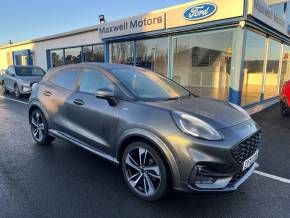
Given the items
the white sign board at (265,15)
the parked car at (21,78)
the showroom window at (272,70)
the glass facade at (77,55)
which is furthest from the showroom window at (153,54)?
the parked car at (21,78)

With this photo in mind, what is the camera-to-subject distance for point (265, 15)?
26.9 feet

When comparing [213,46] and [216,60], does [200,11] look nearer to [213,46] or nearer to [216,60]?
[213,46]

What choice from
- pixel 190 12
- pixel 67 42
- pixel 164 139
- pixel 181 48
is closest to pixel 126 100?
pixel 164 139

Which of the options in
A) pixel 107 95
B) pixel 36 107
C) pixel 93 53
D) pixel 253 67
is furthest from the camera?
pixel 93 53

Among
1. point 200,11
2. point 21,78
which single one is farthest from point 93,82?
point 21,78

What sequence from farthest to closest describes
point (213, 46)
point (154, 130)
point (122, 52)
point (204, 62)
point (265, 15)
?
point (122, 52) < point (204, 62) < point (213, 46) < point (265, 15) < point (154, 130)

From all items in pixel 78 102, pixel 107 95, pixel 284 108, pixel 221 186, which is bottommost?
pixel 284 108

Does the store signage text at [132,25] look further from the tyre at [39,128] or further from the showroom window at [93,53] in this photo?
the tyre at [39,128]

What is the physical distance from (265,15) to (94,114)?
745 cm

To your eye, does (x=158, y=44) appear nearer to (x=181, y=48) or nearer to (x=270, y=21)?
(x=181, y=48)

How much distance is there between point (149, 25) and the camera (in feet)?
32.4

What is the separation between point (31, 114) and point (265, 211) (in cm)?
464

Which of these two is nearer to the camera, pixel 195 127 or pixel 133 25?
pixel 195 127

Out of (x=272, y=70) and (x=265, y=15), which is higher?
(x=265, y=15)
